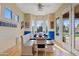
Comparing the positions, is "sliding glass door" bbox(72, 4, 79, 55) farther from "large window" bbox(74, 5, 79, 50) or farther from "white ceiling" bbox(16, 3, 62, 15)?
"white ceiling" bbox(16, 3, 62, 15)

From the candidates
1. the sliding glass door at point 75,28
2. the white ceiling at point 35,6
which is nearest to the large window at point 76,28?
the sliding glass door at point 75,28

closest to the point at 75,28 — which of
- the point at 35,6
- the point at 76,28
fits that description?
the point at 76,28

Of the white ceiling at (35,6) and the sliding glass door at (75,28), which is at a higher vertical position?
the white ceiling at (35,6)

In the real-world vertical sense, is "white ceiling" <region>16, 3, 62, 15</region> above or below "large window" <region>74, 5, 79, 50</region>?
above

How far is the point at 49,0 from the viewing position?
96 centimetres

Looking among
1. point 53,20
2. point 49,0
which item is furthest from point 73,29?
point 53,20

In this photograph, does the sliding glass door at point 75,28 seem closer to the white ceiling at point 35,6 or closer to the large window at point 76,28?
the large window at point 76,28

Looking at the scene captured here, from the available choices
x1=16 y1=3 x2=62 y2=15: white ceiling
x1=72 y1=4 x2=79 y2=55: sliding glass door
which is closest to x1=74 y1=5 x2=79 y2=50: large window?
x1=72 y1=4 x2=79 y2=55: sliding glass door

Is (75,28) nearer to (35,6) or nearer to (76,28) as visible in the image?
(76,28)

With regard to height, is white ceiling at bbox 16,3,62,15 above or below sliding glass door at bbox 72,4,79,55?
above

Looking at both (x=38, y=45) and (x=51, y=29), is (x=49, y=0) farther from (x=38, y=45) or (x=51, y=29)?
(x=51, y=29)

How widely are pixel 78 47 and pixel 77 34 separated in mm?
458

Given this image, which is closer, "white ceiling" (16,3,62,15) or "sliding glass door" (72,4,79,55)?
"sliding glass door" (72,4,79,55)

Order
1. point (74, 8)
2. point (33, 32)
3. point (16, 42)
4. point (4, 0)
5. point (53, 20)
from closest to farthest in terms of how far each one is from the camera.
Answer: point (4, 0) → point (74, 8) → point (16, 42) → point (33, 32) → point (53, 20)
